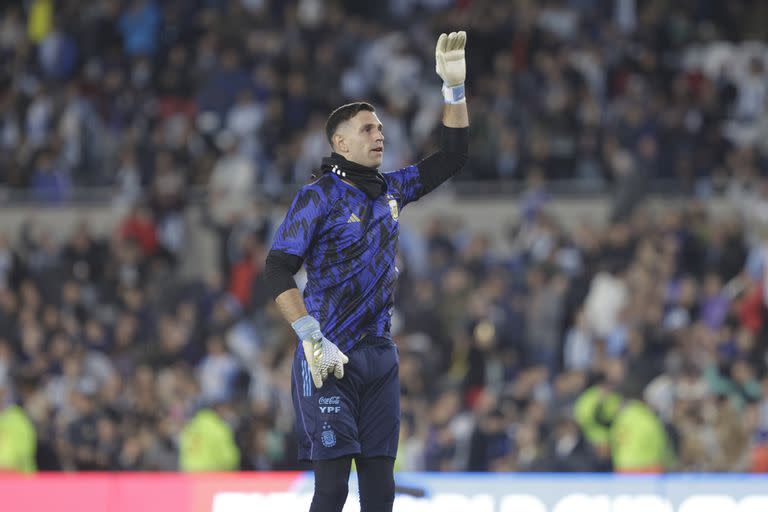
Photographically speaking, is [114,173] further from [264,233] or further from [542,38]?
[542,38]

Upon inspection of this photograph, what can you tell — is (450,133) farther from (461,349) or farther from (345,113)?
(461,349)

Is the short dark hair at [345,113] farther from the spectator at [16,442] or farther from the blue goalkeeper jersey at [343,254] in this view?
the spectator at [16,442]

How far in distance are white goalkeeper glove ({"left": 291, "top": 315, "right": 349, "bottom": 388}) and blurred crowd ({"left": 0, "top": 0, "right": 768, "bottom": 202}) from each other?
1073cm

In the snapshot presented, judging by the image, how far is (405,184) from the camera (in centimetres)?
707

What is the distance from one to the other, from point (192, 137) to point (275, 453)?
6.65 m

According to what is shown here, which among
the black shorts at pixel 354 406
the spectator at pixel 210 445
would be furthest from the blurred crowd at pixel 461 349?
the black shorts at pixel 354 406

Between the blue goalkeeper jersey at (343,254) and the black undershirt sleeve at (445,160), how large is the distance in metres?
0.35

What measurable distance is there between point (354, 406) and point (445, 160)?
1.24 m

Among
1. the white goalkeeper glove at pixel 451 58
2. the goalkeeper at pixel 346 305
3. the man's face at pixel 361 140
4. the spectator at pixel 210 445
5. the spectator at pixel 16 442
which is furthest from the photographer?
the spectator at pixel 16 442

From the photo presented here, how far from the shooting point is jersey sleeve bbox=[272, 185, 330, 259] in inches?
260

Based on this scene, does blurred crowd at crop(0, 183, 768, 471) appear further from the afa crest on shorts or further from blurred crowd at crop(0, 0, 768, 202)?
the afa crest on shorts

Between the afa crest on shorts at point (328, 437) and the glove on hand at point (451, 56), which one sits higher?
the glove on hand at point (451, 56)

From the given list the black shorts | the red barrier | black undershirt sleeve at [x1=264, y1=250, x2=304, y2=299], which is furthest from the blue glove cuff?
the red barrier

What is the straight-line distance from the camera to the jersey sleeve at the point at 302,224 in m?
6.60
